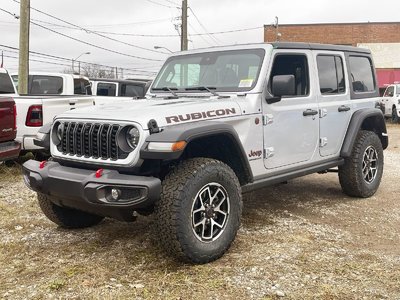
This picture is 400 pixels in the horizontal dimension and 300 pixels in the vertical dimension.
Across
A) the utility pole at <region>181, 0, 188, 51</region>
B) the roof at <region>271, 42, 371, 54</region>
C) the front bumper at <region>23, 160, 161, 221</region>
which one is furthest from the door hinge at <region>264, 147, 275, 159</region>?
the utility pole at <region>181, 0, 188, 51</region>

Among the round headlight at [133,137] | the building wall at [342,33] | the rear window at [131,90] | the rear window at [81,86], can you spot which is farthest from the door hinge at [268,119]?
the building wall at [342,33]

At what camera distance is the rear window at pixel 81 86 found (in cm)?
1155

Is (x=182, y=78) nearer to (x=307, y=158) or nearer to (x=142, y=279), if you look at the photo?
(x=307, y=158)

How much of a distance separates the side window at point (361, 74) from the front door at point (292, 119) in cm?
105

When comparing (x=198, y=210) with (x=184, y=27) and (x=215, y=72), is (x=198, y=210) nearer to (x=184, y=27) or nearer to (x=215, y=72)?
(x=215, y=72)

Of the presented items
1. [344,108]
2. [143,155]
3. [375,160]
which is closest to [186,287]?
[143,155]

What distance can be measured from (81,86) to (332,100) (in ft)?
26.3

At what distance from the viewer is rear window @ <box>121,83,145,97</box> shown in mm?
12492

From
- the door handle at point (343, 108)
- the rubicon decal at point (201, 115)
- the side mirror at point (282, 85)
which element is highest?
the side mirror at point (282, 85)

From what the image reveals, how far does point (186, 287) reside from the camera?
332cm

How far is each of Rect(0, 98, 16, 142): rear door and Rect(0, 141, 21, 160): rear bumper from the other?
7cm

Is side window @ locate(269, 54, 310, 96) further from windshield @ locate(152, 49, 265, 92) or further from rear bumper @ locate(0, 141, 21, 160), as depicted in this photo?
rear bumper @ locate(0, 141, 21, 160)

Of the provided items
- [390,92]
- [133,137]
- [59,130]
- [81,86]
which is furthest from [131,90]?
[390,92]

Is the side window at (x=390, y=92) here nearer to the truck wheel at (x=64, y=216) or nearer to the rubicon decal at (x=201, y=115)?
the rubicon decal at (x=201, y=115)
